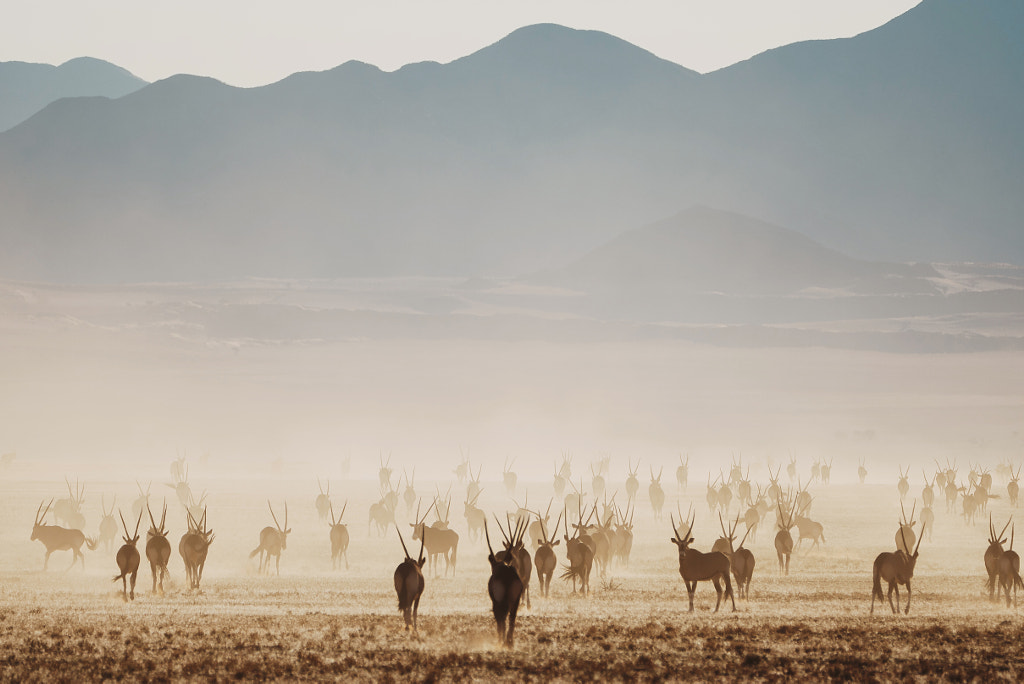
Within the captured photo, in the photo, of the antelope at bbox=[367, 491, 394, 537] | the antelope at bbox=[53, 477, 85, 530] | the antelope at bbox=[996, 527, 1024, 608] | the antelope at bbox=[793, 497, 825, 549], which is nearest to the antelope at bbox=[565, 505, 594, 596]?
the antelope at bbox=[996, 527, 1024, 608]

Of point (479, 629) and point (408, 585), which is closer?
point (408, 585)

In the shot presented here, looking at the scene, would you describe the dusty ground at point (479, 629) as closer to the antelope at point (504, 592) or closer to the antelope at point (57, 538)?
the antelope at point (504, 592)

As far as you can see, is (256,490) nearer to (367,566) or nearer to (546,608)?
(367,566)

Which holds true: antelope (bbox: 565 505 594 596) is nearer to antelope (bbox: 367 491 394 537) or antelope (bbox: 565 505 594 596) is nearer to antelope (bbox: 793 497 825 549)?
antelope (bbox: 793 497 825 549)

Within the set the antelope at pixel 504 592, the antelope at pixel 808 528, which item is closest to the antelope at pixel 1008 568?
the antelope at pixel 504 592

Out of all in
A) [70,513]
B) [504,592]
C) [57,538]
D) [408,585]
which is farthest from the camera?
[70,513]

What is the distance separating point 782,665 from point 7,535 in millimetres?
38876

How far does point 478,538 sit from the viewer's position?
5562 cm

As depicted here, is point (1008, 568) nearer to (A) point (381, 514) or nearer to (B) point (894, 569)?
(B) point (894, 569)

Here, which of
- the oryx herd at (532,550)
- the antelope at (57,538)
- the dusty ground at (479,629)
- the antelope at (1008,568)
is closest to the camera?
the dusty ground at (479,629)

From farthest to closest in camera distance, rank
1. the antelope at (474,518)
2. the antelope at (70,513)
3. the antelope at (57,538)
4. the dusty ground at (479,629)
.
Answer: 1. the antelope at (474,518)
2. the antelope at (70,513)
3. the antelope at (57,538)
4. the dusty ground at (479,629)

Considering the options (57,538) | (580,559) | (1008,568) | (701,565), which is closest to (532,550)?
(580,559)

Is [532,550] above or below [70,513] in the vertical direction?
below

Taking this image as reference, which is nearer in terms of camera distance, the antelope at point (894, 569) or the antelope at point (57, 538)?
the antelope at point (894, 569)
